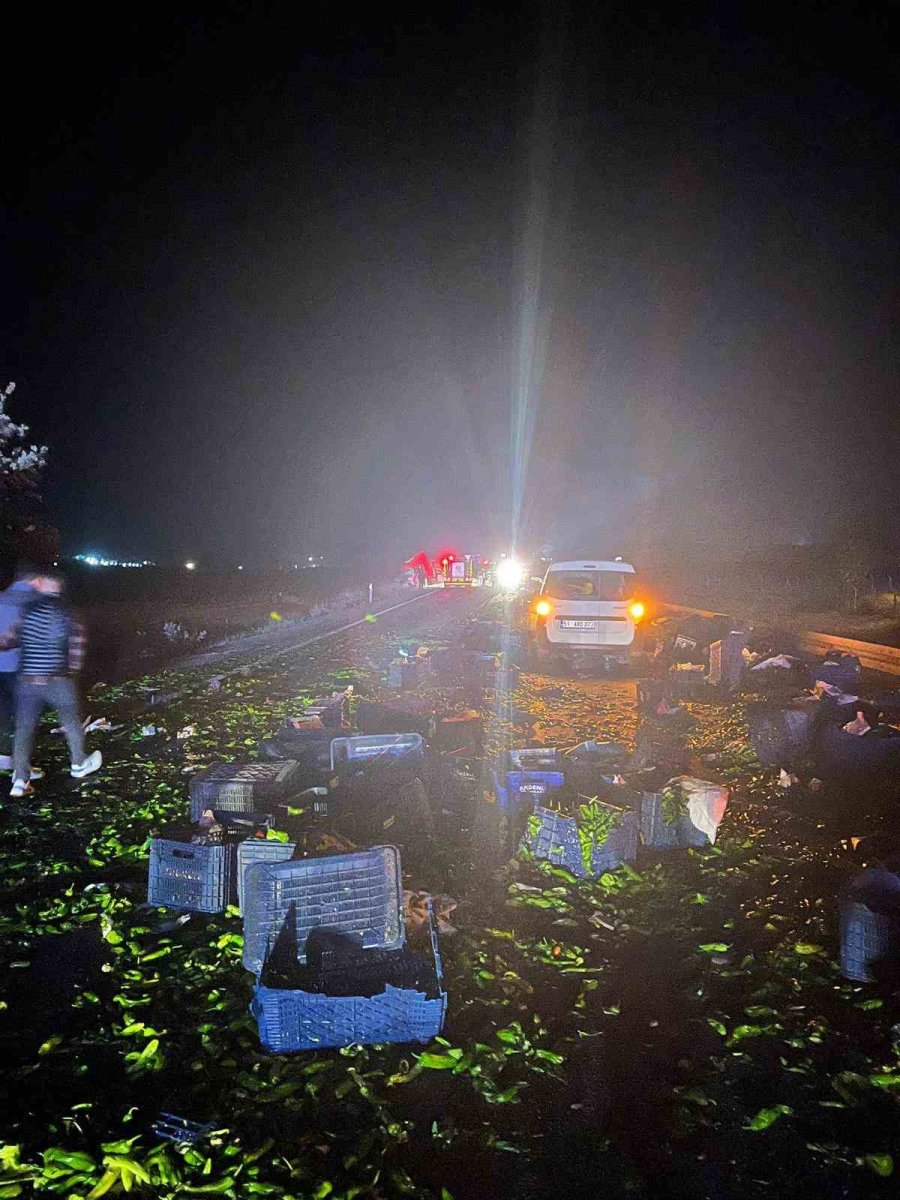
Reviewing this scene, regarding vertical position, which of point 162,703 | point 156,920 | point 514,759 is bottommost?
point 162,703

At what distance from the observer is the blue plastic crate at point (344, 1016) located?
10.8ft

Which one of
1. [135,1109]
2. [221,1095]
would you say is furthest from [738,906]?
[135,1109]

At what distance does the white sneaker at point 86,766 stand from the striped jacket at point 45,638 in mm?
1208

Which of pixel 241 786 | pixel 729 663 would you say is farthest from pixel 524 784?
pixel 729 663

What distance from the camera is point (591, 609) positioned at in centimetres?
1320

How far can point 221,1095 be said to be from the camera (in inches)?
125

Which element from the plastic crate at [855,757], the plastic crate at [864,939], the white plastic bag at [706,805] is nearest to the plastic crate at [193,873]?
the white plastic bag at [706,805]

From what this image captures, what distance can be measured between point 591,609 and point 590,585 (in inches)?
19.0

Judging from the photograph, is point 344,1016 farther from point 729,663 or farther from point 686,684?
point 729,663

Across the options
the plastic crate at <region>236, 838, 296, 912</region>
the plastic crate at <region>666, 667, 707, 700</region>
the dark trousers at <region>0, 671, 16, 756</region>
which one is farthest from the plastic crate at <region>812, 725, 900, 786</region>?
the dark trousers at <region>0, 671, 16, 756</region>

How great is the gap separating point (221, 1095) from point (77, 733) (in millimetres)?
4992

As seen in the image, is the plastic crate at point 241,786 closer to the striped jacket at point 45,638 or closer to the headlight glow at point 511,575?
the striped jacket at point 45,638

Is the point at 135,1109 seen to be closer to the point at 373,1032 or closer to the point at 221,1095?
the point at 221,1095

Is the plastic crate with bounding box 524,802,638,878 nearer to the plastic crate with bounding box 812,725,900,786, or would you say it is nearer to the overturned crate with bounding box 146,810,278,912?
→ the overturned crate with bounding box 146,810,278,912
